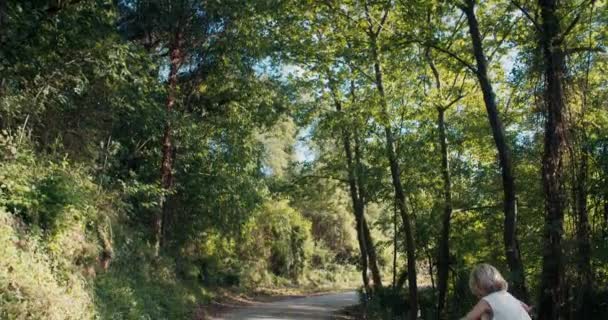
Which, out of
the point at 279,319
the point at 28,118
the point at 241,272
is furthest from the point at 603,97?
the point at 241,272

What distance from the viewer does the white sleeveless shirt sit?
4043 mm

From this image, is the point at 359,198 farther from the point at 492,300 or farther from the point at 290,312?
the point at 492,300

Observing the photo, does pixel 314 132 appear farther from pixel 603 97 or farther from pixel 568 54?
pixel 568 54

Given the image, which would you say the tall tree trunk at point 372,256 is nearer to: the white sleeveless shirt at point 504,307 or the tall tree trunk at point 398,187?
the tall tree trunk at point 398,187

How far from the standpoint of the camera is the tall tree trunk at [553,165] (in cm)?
847

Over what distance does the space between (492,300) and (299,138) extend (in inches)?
770

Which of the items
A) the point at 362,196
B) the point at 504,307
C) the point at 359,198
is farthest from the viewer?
the point at 359,198

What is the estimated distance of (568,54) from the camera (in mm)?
9070

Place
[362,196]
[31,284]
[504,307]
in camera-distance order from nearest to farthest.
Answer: [504,307] < [31,284] < [362,196]

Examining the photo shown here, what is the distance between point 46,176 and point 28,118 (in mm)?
1683

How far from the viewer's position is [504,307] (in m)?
4.06

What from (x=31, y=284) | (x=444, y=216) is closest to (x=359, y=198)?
(x=444, y=216)

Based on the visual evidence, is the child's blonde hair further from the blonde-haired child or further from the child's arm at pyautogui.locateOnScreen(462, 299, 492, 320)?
the child's arm at pyautogui.locateOnScreen(462, 299, 492, 320)

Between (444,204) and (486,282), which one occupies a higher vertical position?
(444,204)
